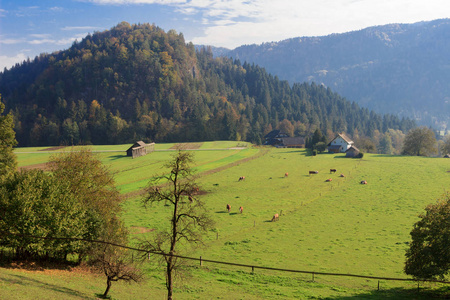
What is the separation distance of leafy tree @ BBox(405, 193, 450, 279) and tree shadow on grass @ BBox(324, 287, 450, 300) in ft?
4.57

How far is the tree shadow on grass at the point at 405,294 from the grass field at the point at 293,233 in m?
0.15

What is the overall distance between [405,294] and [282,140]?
145 metres

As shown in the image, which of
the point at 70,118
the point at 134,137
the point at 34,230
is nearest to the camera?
the point at 34,230

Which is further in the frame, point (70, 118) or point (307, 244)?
point (70, 118)

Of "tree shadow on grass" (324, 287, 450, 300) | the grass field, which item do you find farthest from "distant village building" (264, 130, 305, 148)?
"tree shadow on grass" (324, 287, 450, 300)

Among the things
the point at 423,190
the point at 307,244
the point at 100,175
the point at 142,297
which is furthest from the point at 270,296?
the point at 423,190

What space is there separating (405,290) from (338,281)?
545 centimetres

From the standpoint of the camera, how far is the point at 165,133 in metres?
183

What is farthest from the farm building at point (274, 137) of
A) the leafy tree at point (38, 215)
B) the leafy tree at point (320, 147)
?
A: the leafy tree at point (38, 215)

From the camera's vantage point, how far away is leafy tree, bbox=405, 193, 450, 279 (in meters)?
25.0

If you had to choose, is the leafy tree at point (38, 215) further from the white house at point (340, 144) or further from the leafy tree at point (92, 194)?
the white house at point (340, 144)

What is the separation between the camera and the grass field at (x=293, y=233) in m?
26.5

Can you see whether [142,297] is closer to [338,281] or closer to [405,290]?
[338,281]

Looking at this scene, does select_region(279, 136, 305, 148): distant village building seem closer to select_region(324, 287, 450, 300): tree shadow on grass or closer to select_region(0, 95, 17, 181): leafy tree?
select_region(0, 95, 17, 181): leafy tree
